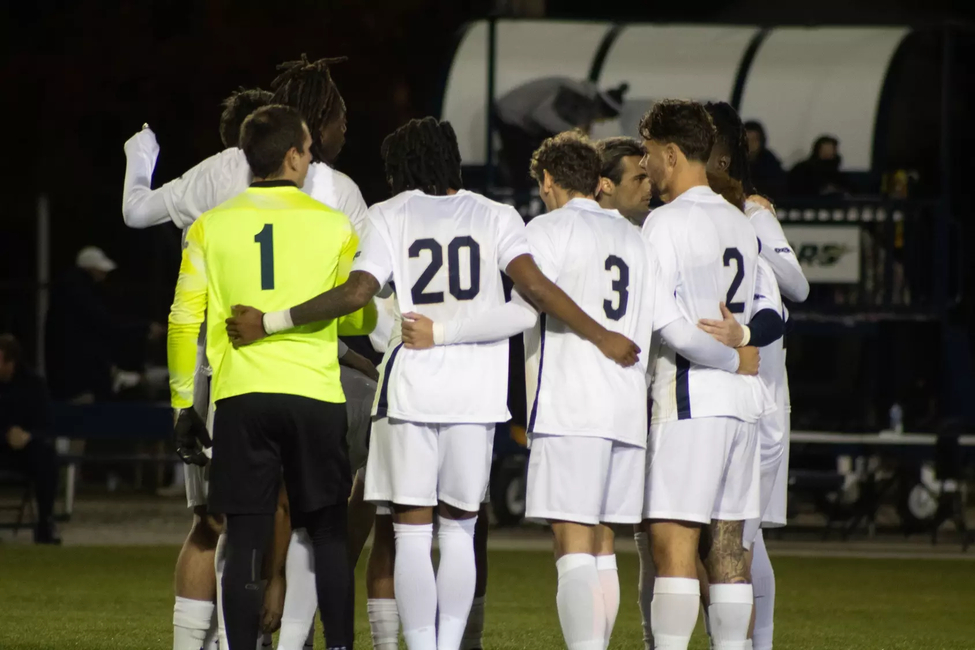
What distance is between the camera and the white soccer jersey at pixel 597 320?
706cm

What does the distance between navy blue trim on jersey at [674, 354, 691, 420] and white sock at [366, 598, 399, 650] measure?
1.52m

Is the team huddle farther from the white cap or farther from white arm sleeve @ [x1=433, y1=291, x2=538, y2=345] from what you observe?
the white cap

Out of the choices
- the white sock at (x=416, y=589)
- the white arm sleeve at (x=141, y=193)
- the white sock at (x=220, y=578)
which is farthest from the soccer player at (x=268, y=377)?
the white arm sleeve at (x=141, y=193)

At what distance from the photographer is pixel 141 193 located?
7.61 meters

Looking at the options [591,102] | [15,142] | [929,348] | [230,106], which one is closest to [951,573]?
[929,348]

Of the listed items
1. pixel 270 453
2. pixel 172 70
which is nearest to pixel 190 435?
pixel 270 453

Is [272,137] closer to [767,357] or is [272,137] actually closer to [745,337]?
[745,337]

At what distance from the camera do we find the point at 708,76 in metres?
16.1

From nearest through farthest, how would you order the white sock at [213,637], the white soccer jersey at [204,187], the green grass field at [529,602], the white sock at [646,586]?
the white sock at [213,637], the white soccer jersey at [204,187], the white sock at [646,586], the green grass field at [529,602]

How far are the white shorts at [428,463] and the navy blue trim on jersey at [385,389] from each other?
0.13ft

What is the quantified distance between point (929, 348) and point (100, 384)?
698 cm

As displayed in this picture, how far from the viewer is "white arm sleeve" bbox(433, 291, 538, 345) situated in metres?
7.09

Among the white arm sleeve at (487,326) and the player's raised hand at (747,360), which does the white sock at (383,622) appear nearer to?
the white arm sleeve at (487,326)

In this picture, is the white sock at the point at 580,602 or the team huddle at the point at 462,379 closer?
the team huddle at the point at 462,379
